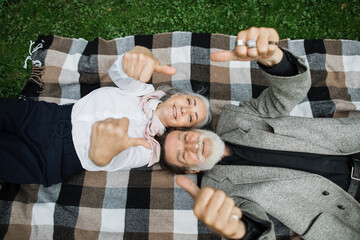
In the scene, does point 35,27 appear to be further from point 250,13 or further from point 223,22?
point 250,13

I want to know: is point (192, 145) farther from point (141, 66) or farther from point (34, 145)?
point (34, 145)

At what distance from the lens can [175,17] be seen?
3.81m

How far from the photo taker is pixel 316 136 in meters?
2.68

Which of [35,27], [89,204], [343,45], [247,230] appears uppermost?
[343,45]

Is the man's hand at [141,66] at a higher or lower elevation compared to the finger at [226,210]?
higher

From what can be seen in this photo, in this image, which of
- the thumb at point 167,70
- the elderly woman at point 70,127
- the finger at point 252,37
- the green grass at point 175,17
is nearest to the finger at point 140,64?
the thumb at point 167,70

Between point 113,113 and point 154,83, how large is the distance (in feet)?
3.17

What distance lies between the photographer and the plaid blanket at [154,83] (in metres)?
3.00

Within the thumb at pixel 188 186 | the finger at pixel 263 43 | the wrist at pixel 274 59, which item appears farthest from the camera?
the wrist at pixel 274 59

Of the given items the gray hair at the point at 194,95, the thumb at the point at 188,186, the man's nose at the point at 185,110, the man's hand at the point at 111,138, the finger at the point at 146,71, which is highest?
the finger at the point at 146,71

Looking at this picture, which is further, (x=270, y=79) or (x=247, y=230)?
(x=270, y=79)

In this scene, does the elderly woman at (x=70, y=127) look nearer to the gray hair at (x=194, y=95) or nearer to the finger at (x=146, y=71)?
the gray hair at (x=194, y=95)

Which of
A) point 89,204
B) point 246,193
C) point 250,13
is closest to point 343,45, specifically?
point 250,13

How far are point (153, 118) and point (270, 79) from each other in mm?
1295
